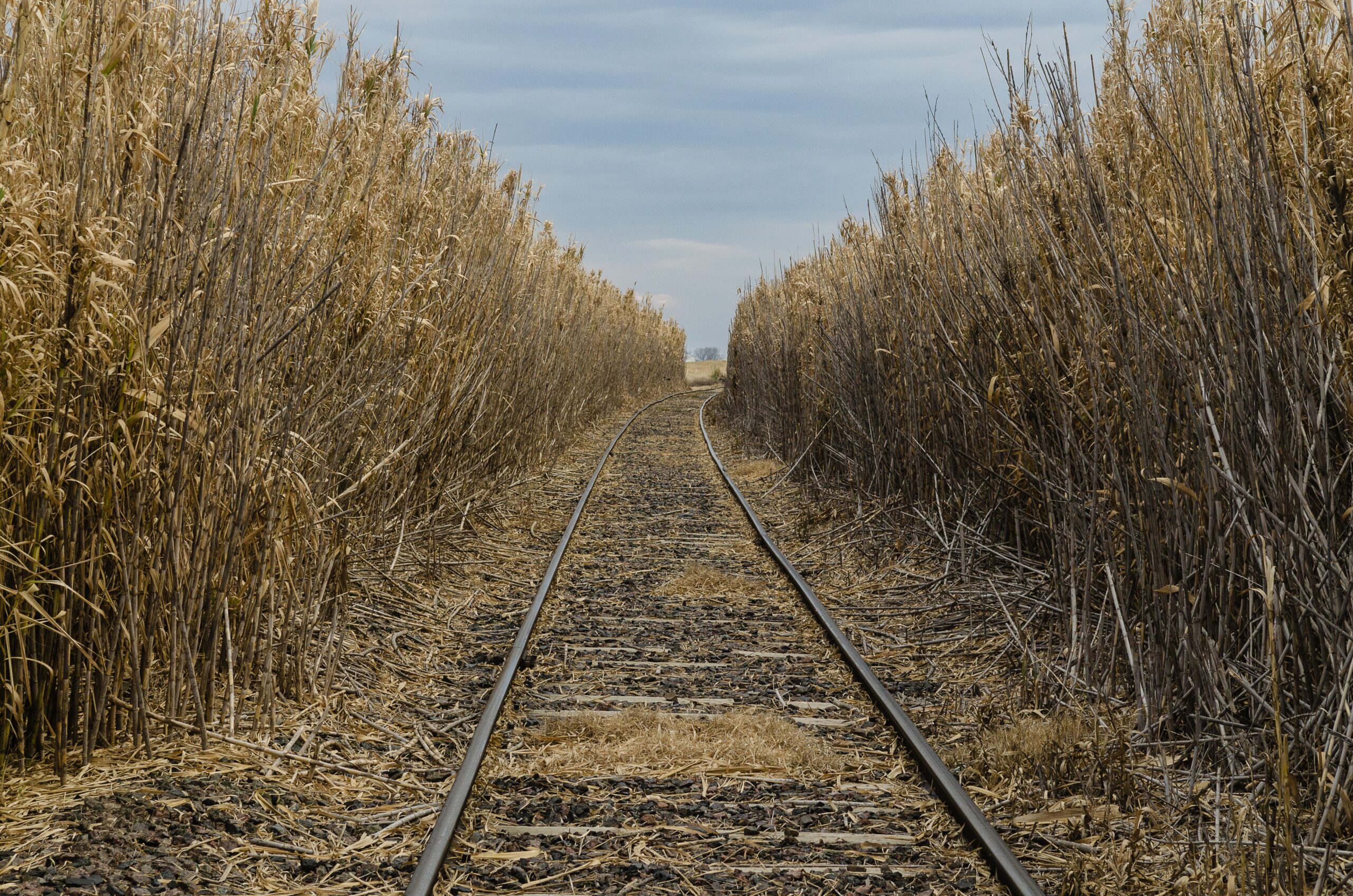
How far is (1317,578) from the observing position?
3.29 metres

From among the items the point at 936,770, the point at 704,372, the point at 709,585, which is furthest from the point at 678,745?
the point at 704,372

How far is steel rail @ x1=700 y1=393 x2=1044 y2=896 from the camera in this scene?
119 inches

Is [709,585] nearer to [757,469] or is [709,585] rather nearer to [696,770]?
[696,770]

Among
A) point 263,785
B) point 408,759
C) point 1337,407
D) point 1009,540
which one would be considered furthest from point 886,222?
point 263,785

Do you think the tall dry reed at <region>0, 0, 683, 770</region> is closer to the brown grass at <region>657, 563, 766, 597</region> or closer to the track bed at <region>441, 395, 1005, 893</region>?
the track bed at <region>441, 395, 1005, 893</region>

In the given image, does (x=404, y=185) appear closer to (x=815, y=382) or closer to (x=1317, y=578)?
(x=1317, y=578)

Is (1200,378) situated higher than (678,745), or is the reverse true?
(1200,378)

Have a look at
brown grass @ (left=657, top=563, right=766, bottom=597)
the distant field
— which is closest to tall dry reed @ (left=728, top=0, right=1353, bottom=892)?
brown grass @ (left=657, top=563, right=766, bottom=597)

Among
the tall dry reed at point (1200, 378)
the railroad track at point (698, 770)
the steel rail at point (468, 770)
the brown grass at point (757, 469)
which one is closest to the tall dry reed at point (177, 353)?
the steel rail at point (468, 770)

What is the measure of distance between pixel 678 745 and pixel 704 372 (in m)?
64.8

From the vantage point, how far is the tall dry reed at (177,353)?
3.05 m

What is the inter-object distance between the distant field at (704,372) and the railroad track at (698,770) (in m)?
45.1

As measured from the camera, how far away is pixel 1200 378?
338 centimetres

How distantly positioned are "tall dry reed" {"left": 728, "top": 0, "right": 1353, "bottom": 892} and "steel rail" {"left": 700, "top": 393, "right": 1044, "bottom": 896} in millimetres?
617
